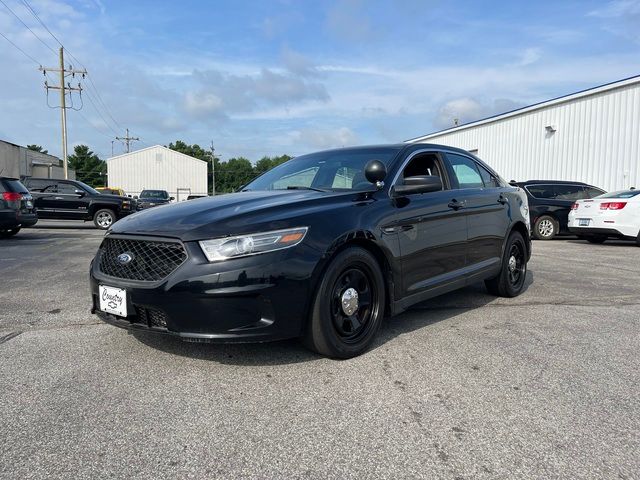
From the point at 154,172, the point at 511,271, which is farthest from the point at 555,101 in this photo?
the point at 154,172

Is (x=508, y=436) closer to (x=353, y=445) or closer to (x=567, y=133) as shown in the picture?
(x=353, y=445)

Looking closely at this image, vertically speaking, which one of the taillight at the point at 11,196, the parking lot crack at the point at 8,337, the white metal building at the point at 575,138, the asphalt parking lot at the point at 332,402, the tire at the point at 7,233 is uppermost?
the white metal building at the point at 575,138

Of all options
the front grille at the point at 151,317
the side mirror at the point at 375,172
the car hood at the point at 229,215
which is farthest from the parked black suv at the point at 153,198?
the front grille at the point at 151,317

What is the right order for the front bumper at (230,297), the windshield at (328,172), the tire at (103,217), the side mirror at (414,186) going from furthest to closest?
1. the tire at (103,217)
2. the windshield at (328,172)
3. the side mirror at (414,186)
4. the front bumper at (230,297)

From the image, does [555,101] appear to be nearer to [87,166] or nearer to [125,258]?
[125,258]

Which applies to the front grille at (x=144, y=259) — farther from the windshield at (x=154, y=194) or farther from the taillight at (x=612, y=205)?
the windshield at (x=154, y=194)

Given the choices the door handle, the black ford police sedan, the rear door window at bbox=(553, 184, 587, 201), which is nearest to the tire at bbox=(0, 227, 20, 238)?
the black ford police sedan

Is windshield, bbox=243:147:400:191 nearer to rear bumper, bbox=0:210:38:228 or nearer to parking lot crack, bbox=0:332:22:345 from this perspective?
parking lot crack, bbox=0:332:22:345

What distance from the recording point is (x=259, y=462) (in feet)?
7.14

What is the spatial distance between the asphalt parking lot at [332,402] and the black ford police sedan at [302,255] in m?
0.34

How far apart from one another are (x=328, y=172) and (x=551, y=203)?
35.1 feet

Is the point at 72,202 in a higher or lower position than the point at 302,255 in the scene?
higher

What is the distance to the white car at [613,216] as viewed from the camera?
10859mm

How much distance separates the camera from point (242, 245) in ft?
9.85
